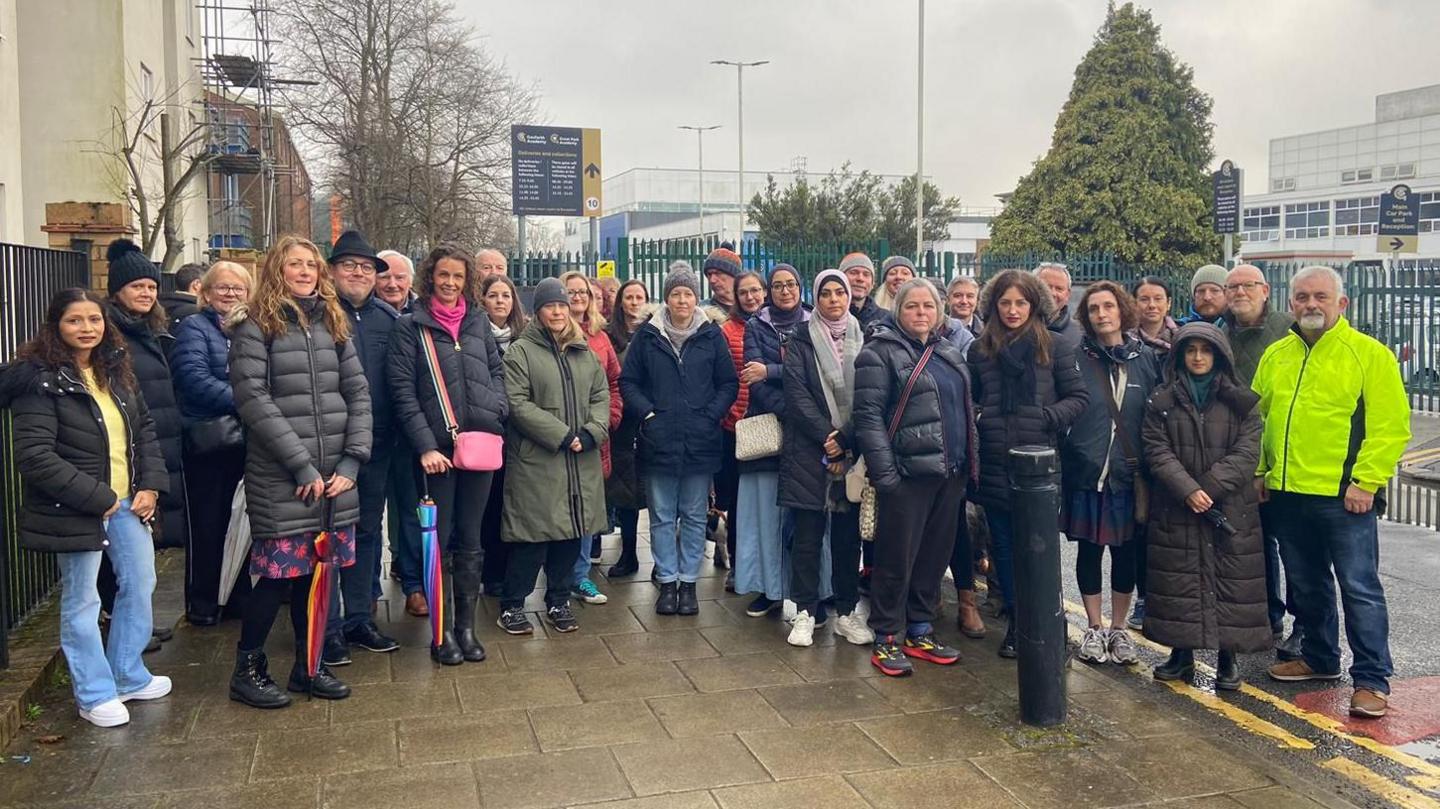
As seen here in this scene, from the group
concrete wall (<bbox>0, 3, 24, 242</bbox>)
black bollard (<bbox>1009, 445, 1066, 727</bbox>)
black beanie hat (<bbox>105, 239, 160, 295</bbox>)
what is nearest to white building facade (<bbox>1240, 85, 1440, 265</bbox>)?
concrete wall (<bbox>0, 3, 24, 242</bbox>)

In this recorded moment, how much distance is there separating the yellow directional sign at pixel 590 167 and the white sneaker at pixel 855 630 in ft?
44.3

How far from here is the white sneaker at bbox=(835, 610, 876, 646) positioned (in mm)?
6105

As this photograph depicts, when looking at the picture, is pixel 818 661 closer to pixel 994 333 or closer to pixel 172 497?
pixel 994 333

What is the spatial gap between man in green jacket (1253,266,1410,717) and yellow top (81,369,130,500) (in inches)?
209

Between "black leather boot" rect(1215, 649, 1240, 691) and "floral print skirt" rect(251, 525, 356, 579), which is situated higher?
"floral print skirt" rect(251, 525, 356, 579)

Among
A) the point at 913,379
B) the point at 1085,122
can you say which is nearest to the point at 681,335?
the point at 913,379

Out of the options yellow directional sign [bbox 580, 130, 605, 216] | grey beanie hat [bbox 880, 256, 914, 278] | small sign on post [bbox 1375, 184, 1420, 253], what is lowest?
grey beanie hat [bbox 880, 256, 914, 278]

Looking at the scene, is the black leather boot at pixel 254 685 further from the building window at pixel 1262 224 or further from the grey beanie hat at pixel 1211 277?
the building window at pixel 1262 224

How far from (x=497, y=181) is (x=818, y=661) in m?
26.3

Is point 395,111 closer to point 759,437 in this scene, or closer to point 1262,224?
point 759,437

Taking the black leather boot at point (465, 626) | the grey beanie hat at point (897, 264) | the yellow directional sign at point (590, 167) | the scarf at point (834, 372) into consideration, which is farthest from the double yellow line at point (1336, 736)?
the yellow directional sign at point (590, 167)

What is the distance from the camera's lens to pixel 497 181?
3020 cm

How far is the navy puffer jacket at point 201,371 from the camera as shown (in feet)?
19.0

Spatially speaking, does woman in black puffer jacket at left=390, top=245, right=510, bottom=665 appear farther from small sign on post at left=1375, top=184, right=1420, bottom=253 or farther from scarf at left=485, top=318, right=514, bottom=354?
small sign on post at left=1375, top=184, right=1420, bottom=253
